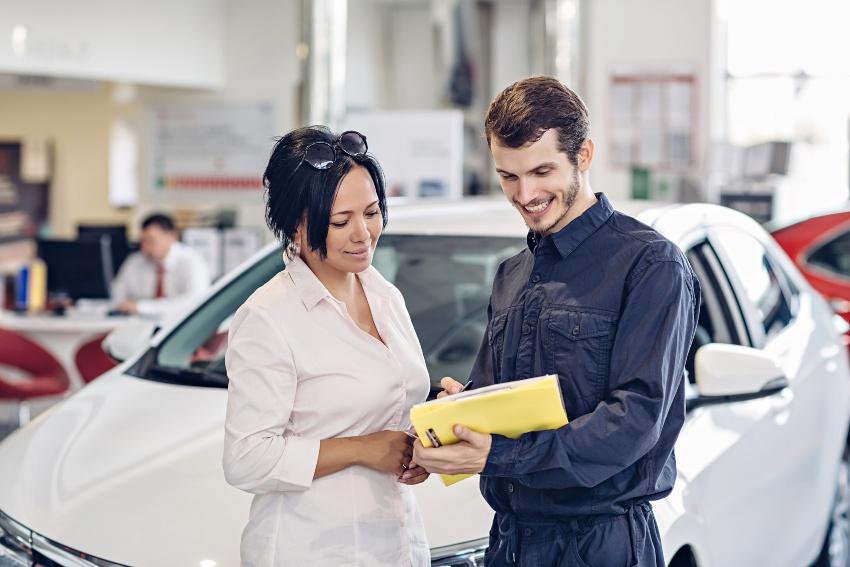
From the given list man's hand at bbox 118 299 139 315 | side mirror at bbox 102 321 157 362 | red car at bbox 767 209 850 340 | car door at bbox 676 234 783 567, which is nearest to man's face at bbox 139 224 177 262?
man's hand at bbox 118 299 139 315

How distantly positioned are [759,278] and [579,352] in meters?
1.74

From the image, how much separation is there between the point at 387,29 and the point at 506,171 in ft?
29.3

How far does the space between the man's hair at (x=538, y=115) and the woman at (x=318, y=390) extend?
23 cm

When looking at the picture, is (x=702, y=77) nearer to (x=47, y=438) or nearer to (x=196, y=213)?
(x=196, y=213)

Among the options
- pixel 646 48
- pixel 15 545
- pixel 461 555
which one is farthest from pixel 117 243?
pixel 461 555

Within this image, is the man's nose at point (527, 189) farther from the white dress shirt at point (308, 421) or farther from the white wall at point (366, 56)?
the white wall at point (366, 56)

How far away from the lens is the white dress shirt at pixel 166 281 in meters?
6.80

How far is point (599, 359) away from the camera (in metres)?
1.73

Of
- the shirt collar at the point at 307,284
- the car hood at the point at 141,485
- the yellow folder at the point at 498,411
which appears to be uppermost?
the shirt collar at the point at 307,284

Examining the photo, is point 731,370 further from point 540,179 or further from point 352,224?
point 352,224

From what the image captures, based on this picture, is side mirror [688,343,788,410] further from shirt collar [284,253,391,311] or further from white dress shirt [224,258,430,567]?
shirt collar [284,253,391,311]

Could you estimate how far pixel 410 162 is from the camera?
6.84m

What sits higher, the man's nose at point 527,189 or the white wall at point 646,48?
the white wall at point 646,48

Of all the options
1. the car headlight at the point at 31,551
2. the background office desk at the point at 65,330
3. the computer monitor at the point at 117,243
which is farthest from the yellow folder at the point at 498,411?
the computer monitor at the point at 117,243
